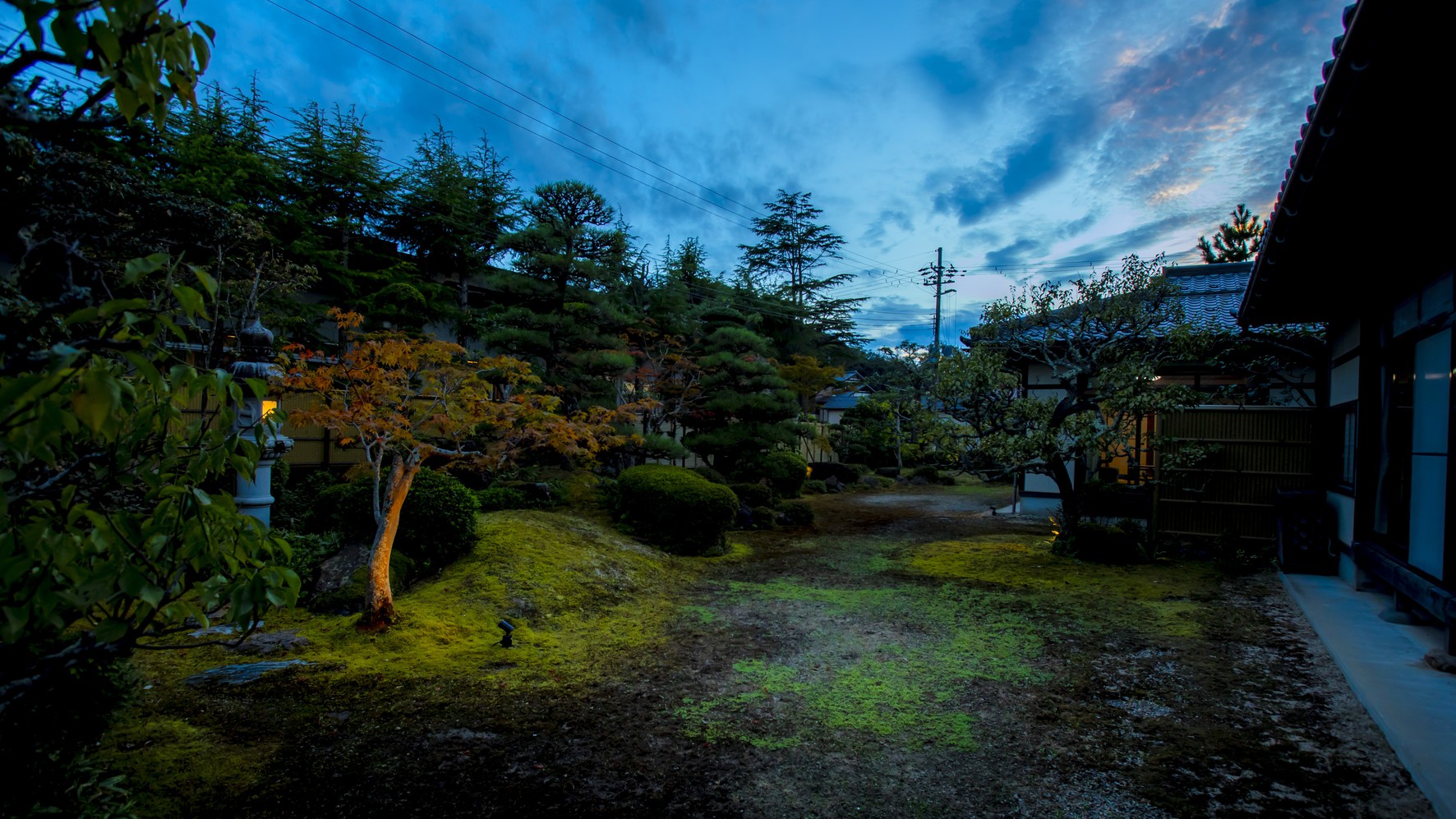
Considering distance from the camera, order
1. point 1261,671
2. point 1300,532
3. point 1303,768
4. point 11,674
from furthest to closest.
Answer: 1. point 1300,532
2. point 1261,671
3. point 1303,768
4. point 11,674

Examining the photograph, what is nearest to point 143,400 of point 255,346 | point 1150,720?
point 1150,720

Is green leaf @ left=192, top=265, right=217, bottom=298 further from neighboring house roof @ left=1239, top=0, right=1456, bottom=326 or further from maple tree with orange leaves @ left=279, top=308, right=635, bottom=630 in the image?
maple tree with orange leaves @ left=279, top=308, right=635, bottom=630

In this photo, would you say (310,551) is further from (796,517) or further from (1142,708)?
(796,517)

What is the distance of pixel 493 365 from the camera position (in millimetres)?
6637

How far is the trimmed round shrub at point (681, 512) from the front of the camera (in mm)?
8805

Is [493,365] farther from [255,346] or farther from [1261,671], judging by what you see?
[1261,671]

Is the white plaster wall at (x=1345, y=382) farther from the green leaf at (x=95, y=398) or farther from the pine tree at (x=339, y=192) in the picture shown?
the pine tree at (x=339, y=192)

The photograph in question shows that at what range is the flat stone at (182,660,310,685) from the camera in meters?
4.18

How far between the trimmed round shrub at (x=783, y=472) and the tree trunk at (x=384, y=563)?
Answer: 31.7 feet

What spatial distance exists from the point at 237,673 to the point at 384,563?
46.7 inches

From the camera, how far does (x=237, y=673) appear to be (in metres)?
4.30

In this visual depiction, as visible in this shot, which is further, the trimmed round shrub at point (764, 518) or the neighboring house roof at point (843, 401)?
the neighboring house roof at point (843, 401)

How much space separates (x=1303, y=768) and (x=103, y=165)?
12717 mm

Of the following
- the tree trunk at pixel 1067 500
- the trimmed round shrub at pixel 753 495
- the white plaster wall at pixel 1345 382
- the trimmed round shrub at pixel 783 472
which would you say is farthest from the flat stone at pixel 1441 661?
the trimmed round shrub at pixel 783 472
